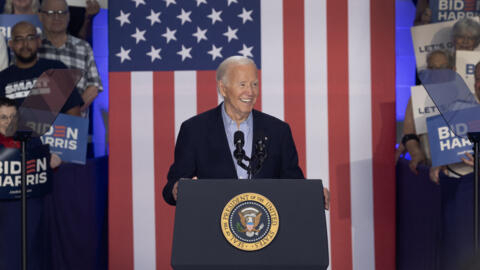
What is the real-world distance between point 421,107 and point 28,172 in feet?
7.26

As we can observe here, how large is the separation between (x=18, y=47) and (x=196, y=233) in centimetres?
260

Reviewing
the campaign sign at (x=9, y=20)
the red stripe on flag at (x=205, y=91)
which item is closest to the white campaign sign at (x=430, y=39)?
the red stripe on flag at (x=205, y=91)

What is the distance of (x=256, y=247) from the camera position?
5.89 feet

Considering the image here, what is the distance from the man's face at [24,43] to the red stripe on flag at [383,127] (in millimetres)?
2091

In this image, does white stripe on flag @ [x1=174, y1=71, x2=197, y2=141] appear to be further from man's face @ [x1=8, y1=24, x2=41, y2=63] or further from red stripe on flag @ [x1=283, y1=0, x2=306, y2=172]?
man's face @ [x1=8, y1=24, x2=41, y2=63]

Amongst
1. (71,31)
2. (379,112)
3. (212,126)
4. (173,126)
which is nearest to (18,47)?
(71,31)

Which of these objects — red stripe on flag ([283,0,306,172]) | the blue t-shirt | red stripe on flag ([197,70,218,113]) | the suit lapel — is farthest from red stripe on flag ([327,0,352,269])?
the blue t-shirt

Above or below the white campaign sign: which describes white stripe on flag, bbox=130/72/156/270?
below

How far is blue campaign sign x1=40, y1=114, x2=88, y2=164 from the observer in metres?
3.83

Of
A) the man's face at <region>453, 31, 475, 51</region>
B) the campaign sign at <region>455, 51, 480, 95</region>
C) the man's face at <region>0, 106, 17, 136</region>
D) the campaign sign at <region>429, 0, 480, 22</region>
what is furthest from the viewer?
the campaign sign at <region>429, 0, 480, 22</region>

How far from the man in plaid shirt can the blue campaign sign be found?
25 centimetres

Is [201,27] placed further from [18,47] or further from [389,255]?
[389,255]

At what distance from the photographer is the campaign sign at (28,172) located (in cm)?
336

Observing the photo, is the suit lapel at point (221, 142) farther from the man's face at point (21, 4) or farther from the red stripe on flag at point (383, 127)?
the man's face at point (21, 4)
